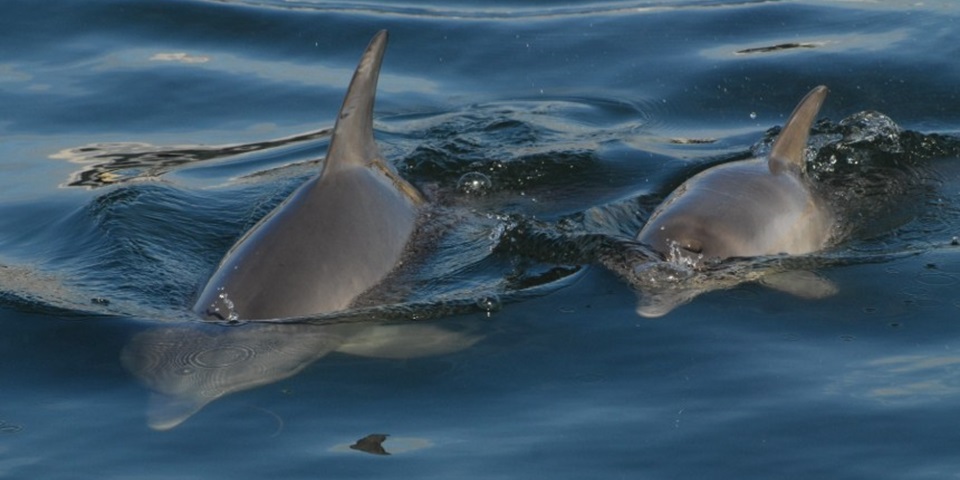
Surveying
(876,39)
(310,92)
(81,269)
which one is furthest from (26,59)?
(876,39)

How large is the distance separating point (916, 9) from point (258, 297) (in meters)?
9.04

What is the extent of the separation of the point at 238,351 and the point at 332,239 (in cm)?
101

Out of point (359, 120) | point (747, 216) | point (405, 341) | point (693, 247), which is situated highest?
point (359, 120)

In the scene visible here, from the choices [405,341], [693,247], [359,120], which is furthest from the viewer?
[359,120]

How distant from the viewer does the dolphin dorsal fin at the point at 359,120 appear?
882cm

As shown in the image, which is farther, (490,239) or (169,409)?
(490,239)

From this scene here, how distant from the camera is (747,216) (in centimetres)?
887

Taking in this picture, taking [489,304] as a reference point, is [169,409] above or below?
below

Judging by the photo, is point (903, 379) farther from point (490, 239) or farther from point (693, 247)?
point (490, 239)

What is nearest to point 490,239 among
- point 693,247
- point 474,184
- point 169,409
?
point 474,184

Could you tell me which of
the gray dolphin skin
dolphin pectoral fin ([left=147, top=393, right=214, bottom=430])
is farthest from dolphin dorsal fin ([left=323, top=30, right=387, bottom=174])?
dolphin pectoral fin ([left=147, top=393, right=214, bottom=430])

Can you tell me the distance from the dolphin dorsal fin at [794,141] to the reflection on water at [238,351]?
8.58 feet

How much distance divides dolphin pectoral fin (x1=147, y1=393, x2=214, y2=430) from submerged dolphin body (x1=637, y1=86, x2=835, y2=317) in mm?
2316

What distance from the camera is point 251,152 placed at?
12.0 m
